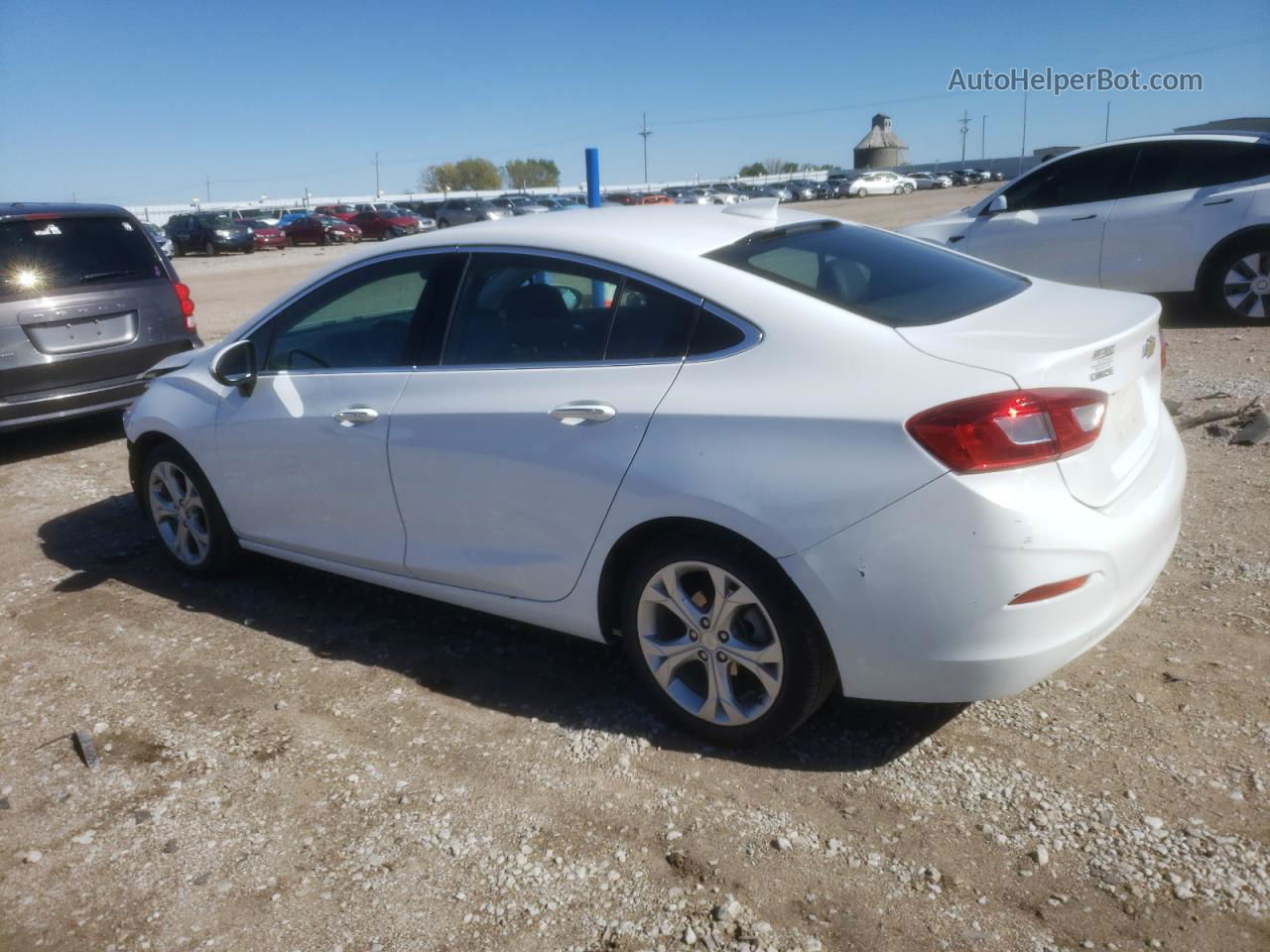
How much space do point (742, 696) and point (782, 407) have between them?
0.91m

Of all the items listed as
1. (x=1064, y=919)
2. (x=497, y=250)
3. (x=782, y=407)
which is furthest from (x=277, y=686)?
(x=1064, y=919)

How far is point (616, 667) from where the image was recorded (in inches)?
154

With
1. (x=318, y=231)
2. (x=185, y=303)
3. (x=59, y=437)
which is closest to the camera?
(x=185, y=303)

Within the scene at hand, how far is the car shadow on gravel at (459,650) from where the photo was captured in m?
3.31

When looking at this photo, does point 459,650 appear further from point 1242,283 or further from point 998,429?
point 1242,283

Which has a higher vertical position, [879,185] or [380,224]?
[879,185]

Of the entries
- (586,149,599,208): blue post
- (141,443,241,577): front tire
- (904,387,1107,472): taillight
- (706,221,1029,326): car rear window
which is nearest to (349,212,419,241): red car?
(586,149,599,208): blue post

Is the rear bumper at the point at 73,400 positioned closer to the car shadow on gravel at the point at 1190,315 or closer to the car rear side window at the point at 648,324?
the car rear side window at the point at 648,324

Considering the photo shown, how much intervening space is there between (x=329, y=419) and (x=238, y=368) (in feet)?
2.21

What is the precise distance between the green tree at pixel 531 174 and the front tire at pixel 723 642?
136m

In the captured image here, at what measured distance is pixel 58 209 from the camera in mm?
7418

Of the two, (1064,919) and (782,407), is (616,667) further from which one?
(1064,919)

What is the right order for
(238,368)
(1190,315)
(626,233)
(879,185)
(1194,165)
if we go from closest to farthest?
(626,233), (238,368), (1194,165), (1190,315), (879,185)

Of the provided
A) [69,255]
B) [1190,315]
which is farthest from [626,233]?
[1190,315]
